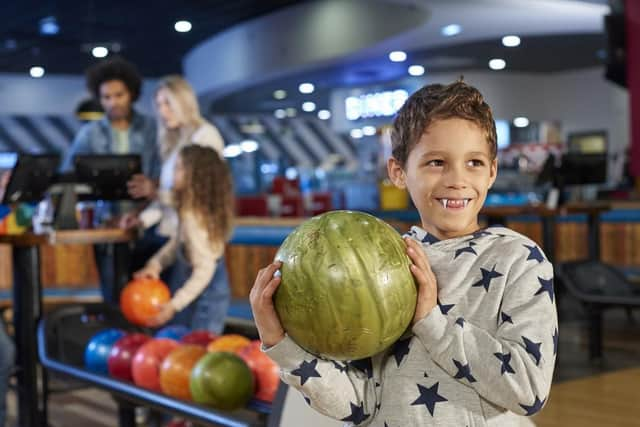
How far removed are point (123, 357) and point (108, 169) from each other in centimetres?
131

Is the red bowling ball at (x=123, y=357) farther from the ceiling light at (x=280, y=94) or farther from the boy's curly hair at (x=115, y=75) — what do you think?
the ceiling light at (x=280, y=94)

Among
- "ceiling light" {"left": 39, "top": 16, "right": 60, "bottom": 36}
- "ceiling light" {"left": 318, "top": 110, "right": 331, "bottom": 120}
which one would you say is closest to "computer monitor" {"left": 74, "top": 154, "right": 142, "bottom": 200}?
"ceiling light" {"left": 39, "top": 16, "right": 60, "bottom": 36}

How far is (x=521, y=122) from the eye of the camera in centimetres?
1511

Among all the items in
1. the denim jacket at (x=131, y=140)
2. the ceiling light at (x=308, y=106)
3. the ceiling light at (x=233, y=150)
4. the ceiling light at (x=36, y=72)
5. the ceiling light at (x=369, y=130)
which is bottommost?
the denim jacket at (x=131, y=140)

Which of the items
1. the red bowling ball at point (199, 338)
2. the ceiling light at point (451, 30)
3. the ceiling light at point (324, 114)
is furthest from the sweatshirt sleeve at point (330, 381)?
the ceiling light at point (324, 114)

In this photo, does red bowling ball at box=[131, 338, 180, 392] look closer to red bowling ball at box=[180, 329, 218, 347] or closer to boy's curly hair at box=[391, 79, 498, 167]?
red bowling ball at box=[180, 329, 218, 347]

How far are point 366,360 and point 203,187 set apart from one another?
241 centimetres

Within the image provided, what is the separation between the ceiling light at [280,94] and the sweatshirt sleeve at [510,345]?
46.1 feet

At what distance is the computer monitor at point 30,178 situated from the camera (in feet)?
12.8

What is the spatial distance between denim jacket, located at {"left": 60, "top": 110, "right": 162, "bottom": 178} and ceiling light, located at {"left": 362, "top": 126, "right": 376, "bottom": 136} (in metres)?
10.8

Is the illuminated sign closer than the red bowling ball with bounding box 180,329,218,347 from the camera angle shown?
No

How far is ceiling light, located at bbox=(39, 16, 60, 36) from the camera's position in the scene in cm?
1138

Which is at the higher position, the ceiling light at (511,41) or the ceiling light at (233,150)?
the ceiling light at (511,41)

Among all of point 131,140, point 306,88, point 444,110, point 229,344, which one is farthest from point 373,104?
point 444,110
